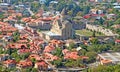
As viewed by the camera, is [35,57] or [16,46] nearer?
[35,57]

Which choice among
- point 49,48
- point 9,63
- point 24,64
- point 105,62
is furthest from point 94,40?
point 9,63

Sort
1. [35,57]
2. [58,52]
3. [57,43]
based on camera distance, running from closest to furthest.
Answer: [35,57] < [58,52] < [57,43]

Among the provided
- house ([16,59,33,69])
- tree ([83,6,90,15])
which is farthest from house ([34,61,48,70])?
tree ([83,6,90,15])

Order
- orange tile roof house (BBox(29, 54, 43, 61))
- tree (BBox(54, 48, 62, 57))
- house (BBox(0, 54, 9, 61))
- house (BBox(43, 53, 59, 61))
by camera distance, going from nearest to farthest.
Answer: orange tile roof house (BBox(29, 54, 43, 61))
house (BBox(43, 53, 59, 61))
house (BBox(0, 54, 9, 61))
tree (BBox(54, 48, 62, 57))

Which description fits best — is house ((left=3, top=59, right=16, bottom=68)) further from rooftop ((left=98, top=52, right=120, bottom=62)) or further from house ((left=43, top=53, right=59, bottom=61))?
rooftop ((left=98, top=52, right=120, bottom=62))

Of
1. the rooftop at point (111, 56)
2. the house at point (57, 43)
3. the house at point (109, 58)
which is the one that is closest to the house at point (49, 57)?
the house at point (109, 58)

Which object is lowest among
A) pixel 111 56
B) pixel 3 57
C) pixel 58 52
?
pixel 111 56

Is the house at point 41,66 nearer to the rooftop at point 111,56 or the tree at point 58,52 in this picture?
the tree at point 58,52

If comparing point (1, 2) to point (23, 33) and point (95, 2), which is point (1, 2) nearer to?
point (95, 2)

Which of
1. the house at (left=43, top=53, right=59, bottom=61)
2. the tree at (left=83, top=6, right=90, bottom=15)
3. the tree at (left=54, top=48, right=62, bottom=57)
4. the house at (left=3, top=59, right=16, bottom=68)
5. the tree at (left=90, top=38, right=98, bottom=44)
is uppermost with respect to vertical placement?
the house at (left=3, top=59, right=16, bottom=68)

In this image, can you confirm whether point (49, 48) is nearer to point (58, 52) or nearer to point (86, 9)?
point (58, 52)

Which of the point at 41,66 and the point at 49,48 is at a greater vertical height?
the point at 41,66
